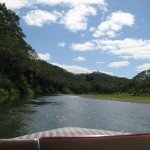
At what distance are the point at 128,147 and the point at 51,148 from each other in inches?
27.0

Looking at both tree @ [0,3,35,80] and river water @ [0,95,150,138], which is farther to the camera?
tree @ [0,3,35,80]

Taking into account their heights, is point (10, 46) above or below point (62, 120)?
above

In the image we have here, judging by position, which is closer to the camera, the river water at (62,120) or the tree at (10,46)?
the river water at (62,120)

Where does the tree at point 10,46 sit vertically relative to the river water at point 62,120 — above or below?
above

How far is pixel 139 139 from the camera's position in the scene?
3254 millimetres

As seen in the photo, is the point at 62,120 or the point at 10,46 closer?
the point at 62,120

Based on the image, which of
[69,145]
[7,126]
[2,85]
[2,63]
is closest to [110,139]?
[69,145]

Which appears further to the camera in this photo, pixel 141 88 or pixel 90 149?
pixel 141 88

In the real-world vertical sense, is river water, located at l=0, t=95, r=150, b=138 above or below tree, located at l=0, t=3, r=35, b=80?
below

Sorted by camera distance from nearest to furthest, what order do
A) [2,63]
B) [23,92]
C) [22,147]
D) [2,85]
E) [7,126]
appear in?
1. [22,147]
2. [7,126]
3. [2,63]
4. [2,85]
5. [23,92]

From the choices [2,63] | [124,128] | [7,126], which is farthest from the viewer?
[2,63]

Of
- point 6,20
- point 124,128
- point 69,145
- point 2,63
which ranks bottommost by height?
point 124,128

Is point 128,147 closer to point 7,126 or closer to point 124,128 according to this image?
point 7,126

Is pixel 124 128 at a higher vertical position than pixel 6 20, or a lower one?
lower
